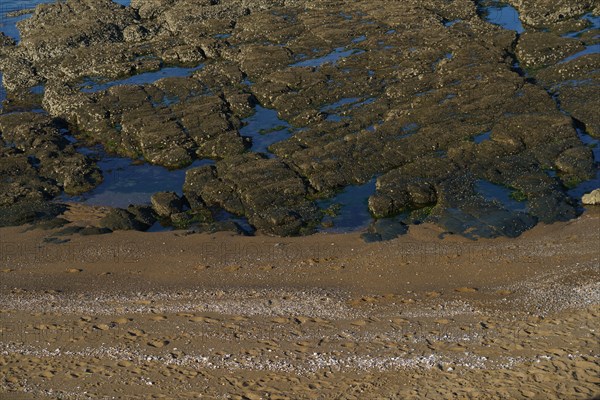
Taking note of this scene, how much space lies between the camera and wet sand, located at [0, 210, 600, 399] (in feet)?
52.5

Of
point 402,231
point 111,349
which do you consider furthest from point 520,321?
point 111,349

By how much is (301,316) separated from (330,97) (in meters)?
15.4

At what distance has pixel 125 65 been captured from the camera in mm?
36531

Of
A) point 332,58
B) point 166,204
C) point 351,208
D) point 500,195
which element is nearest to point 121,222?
point 166,204

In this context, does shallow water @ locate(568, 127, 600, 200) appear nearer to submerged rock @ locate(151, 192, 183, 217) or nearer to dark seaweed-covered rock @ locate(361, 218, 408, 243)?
dark seaweed-covered rock @ locate(361, 218, 408, 243)

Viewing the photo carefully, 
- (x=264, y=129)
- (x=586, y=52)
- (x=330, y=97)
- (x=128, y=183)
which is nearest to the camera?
(x=128, y=183)

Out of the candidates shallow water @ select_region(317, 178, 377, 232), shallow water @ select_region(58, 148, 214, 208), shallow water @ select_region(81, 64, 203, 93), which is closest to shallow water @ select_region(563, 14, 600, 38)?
shallow water @ select_region(317, 178, 377, 232)

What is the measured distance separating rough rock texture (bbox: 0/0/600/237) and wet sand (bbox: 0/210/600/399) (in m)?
2.07

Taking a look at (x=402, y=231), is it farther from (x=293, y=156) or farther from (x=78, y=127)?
(x=78, y=127)

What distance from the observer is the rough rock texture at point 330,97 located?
2520 cm

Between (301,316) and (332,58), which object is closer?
(301,316)

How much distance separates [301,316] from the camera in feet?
61.4

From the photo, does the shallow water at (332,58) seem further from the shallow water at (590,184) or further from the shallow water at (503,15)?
the shallow water at (590,184)

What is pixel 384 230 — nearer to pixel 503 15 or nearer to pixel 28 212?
pixel 28 212
